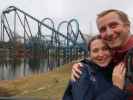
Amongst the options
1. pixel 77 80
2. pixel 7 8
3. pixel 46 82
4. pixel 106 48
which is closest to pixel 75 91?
pixel 77 80

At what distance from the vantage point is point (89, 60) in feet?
7.14

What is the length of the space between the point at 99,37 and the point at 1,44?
35964 mm

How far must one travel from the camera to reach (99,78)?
2072 mm

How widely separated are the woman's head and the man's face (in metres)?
0.06

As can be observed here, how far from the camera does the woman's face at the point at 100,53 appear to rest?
6.91ft

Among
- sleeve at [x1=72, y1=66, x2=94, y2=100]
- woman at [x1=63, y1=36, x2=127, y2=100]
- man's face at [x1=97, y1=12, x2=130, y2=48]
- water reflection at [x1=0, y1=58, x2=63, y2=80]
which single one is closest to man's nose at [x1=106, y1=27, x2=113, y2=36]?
man's face at [x1=97, y1=12, x2=130, y2=48]

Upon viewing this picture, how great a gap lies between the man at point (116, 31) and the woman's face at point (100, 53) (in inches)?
2.1

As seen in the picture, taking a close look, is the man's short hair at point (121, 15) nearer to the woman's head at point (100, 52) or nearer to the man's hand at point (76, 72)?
the woman's head at point (100, 52)

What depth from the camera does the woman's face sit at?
2105 mm

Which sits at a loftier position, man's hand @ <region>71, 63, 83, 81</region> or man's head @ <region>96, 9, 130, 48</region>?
man's head @ <region>96, 9, 130, 48</region>

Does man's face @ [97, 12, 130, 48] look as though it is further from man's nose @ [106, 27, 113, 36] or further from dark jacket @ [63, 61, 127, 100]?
dark jacket @ [63, 61, 127, 100]

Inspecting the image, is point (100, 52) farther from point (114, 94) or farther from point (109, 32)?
point (114, 94)

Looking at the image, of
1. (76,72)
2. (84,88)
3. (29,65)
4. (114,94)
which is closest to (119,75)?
(114,94)

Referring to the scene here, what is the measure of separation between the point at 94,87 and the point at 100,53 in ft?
0.59
